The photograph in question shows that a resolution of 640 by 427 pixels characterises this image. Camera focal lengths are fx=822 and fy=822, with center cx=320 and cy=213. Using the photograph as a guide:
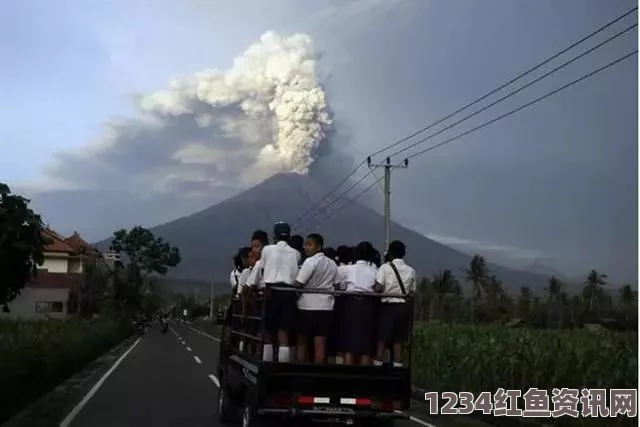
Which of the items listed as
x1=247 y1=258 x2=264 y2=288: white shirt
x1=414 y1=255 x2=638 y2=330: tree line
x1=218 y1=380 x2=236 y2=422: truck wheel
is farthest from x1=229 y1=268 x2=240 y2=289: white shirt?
x1=414 y1=255 x2=638 y2=330: tree line

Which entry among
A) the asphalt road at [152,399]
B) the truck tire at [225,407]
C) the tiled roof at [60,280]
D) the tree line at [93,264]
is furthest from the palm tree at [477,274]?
the truck tire at [225,407]

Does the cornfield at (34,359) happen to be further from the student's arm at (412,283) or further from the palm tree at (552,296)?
the palm tree at (552,296)

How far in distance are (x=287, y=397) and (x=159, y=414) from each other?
A: 5.09m

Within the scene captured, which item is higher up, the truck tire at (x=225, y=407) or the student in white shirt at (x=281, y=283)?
the student in white shirt at (x=281, y=283)

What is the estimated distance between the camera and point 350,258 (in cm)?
991

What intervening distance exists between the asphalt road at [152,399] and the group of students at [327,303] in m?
3.52

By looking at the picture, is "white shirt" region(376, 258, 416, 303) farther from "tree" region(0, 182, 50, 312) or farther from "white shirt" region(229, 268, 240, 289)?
"tree" region(0, 182, 50, 312)

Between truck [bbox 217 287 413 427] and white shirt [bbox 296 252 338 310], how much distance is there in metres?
0.15

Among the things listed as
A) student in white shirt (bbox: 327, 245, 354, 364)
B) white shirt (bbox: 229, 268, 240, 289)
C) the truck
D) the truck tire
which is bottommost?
the truck tire

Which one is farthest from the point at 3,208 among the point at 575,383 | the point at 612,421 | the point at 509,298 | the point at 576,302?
the point at 509,298

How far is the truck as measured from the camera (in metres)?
8.37

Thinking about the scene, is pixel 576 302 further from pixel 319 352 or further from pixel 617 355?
pixel 319 352

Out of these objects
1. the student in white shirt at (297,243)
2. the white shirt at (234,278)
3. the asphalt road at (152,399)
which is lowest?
the asphalt road at (152,399)

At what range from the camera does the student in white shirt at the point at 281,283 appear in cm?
853
